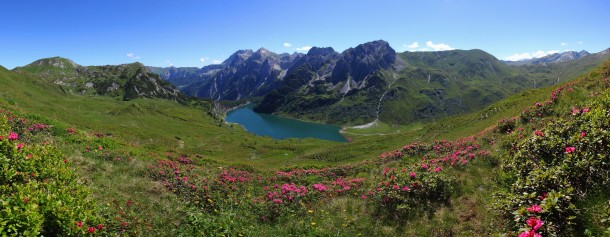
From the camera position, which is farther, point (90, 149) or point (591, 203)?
point (90, 149)

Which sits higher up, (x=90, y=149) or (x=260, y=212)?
(x=90, y=149)

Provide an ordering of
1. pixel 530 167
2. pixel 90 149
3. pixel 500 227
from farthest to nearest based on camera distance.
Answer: pixel 90 149 → pixel 530 167 → pixel 500 227

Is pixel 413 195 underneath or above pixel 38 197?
underneath

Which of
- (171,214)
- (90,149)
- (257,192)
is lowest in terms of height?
(257,192)

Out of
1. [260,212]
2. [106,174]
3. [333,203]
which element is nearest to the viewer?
[260,212]

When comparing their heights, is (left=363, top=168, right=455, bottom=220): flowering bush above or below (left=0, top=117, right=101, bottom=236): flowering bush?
below

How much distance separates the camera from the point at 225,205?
15773mm

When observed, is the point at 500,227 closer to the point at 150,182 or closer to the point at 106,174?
the point at 150,182

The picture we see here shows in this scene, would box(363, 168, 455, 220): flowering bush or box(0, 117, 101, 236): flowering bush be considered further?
box(363, 168, 455, 220): flowering bush

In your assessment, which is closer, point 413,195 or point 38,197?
point 38,197

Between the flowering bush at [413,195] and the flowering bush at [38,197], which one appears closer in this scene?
the flowering bush at [38,197]

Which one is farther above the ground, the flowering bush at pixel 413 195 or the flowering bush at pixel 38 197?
the flowering bush at pixel 38 197

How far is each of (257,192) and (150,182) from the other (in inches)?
268

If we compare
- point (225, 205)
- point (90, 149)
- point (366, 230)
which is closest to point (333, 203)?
point (366, 230)
